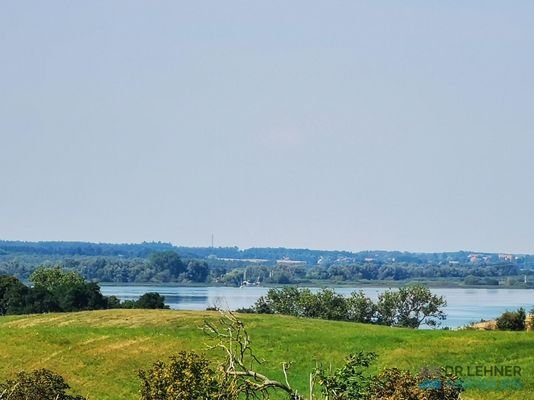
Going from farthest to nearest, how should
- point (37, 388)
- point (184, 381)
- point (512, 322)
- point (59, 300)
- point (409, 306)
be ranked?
point (409, 306)
point (59, 300)
point (512, 322)
point (37, 388)
point (184, 381)

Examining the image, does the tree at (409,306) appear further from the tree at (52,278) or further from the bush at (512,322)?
the bush at (512,322)

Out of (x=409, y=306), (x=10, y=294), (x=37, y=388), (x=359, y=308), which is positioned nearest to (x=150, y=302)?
(x=10, y=294)

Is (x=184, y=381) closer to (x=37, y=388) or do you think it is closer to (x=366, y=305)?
(x=37, y=388)

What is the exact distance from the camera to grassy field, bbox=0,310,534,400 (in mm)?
43750

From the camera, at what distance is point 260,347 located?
50125 mm

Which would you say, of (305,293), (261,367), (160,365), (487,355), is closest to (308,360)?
(261,367)

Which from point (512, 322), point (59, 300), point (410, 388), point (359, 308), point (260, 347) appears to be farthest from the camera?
point (359, 308)

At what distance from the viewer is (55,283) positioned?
4557 inches

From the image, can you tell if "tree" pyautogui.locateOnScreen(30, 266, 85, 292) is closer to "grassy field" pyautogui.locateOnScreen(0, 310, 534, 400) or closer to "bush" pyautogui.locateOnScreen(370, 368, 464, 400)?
"grassy field" pyautogui.locateOnScreen(0, 310, 534, 400)

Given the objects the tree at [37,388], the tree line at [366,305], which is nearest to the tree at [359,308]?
the tree line at [366,305]

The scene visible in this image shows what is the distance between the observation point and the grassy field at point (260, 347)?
1722 inches

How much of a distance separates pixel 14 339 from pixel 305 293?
53.1 meters

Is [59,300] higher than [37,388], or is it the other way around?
[59,300]

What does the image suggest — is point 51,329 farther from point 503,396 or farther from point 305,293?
point 305,293
